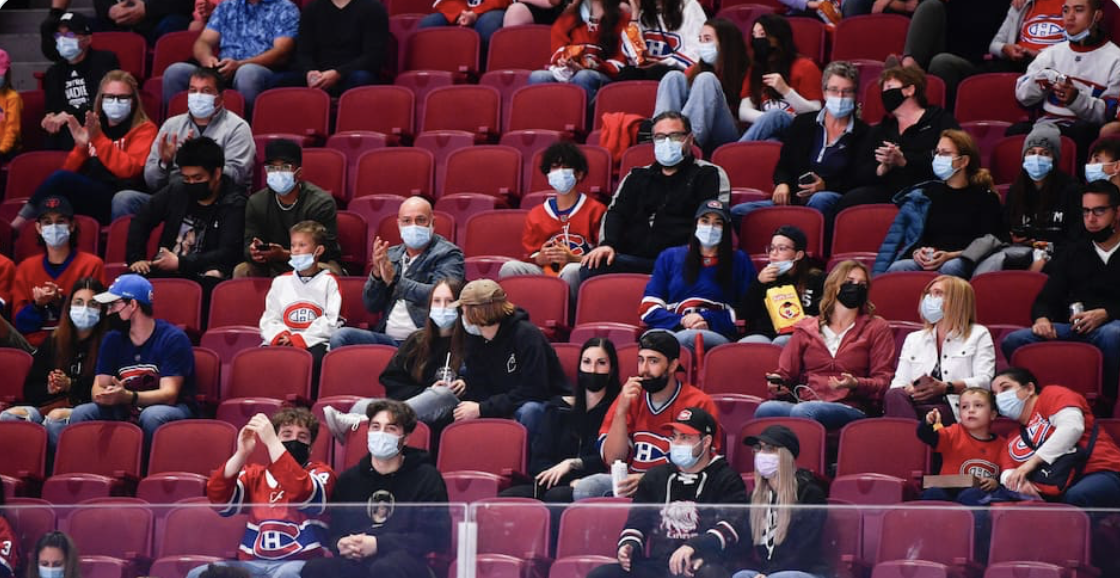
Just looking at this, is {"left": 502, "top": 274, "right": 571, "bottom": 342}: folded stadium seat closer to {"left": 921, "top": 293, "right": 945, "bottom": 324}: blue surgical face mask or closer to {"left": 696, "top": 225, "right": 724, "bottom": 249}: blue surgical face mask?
{"left": 696, "top": 225, "right": 724, "bottom": 249}: blue surgical face mask

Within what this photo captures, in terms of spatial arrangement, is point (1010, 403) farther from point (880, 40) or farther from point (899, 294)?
point (880, 40)

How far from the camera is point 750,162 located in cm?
928

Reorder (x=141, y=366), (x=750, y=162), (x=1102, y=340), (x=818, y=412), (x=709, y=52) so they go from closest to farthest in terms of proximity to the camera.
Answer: (x=818, y=412)
(x=1102, y=340)
(x=141, y=366)
(x=750, y=162)
(x=709, y=52)

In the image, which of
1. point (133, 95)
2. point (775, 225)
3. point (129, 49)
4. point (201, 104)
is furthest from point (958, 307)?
point (129, 49)

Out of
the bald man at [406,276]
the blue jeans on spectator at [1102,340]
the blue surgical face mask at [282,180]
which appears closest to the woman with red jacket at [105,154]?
the blue surgical face mask at [282,180]

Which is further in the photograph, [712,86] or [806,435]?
[712,86]

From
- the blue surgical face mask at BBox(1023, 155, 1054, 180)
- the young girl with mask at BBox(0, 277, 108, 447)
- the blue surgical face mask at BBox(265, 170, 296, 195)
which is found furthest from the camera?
the blue surgical face mask at BBox(265, 170, 296, 195)

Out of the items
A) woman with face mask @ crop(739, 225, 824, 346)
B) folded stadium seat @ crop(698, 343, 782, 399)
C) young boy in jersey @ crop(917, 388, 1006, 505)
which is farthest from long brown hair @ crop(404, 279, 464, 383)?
young boy in jersey @ crop(917, 388, 1006, 505)

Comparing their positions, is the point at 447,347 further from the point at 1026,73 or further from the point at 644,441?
the point at 1026,73

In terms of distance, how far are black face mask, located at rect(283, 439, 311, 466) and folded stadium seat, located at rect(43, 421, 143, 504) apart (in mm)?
1060

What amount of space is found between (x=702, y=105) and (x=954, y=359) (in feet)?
7.46

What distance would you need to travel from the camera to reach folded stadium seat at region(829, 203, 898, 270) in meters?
8.63

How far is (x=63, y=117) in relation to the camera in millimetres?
10430

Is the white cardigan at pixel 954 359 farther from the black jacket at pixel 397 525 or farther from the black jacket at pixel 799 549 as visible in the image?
the black jacket at pixel 397 525
